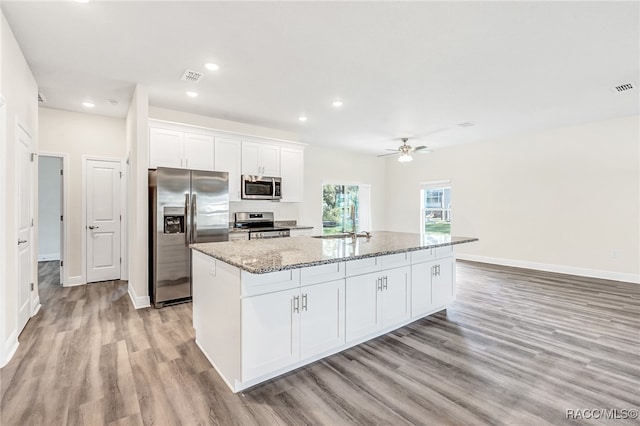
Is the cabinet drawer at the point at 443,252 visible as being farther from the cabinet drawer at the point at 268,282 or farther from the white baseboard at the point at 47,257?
the white baseboard at the point at 47,257

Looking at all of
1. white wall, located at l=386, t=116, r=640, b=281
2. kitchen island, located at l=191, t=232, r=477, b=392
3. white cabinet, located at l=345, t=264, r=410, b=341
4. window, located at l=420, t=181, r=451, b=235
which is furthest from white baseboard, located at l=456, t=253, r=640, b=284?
white cabinet, located at l=345, t=264, r=410, b=341

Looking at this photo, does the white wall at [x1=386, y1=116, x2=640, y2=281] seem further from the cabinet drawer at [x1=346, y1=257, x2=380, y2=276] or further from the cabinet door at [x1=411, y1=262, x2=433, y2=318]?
the cabinet drawer at [x1=346, y1=257, x2=380, y2=276]

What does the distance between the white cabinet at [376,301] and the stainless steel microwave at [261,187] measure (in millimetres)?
3081

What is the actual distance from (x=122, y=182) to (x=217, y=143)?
1839 millimetres

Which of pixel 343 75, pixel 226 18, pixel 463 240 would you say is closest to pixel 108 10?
pixel 226 18

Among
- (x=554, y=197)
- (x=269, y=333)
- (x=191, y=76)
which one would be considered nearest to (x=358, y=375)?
(x=269, y=333)

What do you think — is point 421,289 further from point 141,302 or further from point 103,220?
point 103,220

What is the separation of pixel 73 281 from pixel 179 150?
2754 mm

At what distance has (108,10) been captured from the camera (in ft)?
7.57

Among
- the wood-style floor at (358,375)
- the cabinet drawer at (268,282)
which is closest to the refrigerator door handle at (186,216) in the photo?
the wood-style floor at (358,375)

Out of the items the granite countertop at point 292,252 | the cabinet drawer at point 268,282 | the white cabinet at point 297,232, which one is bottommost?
the cabinet drawer at point 268,282

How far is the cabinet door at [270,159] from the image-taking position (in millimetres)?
5449

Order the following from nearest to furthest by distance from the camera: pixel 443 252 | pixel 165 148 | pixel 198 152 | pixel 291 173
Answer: pixel 443 252 < pixel 165 148 < pixel 198 152 < pixel 291 173

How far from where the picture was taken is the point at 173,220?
3.95m
